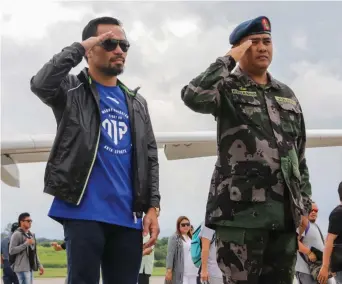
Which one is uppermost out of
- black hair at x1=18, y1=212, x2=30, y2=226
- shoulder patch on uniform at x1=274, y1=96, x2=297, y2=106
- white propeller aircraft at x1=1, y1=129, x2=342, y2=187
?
white propeller aircraft at x1=1, y1=129, x2=342, y2=187

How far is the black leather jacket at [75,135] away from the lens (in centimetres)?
343

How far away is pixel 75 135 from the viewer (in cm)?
348

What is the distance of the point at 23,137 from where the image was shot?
460 inches

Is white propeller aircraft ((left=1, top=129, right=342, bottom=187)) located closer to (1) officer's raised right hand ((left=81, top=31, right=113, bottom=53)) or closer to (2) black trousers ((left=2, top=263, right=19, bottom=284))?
(2) black trousers ((left=2, top=263, right=19, bottom=284))

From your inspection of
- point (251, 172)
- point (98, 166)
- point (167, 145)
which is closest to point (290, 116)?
point (251, 172)

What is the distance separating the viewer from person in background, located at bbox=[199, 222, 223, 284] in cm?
754

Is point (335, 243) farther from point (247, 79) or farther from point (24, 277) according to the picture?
point (24, 277)

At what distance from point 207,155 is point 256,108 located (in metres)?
10.5

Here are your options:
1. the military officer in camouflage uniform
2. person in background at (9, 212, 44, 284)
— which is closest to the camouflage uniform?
the military officer in camouflage uniform

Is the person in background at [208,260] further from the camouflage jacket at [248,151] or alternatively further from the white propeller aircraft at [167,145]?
the white propeller aircraft at [167,145]

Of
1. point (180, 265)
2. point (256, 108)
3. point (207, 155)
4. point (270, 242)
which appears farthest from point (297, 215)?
point (207, 155)

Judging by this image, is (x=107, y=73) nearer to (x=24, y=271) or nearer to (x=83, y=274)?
(x=83, y=274)

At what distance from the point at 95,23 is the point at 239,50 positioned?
77 cm

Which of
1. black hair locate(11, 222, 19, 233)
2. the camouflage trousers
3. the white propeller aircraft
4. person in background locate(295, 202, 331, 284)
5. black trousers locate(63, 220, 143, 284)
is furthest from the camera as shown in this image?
black hair locate(11, 222, 19, 233)
